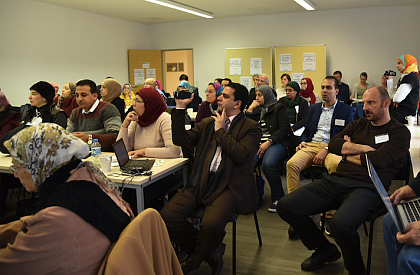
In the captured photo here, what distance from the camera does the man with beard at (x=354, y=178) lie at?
7.36 feet

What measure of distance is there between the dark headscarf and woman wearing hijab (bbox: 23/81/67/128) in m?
1.09

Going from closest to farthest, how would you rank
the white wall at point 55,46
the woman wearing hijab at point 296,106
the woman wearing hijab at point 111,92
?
1. the woman wearing hijab at point 111,92
2. the woman wearing hijab at point 296,106
3. the white wall at point 55,46

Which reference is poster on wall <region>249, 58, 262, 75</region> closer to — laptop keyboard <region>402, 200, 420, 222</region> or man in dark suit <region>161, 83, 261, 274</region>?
man in dark suit <region>161, 83, 261, 274</region>

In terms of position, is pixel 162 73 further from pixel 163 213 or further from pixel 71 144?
pixel 71 144

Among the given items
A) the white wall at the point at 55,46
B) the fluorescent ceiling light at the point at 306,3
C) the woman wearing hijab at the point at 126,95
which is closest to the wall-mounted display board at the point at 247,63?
the fluorescent ceiling light at the point at 306,3

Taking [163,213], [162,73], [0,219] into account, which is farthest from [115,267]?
[162,73]

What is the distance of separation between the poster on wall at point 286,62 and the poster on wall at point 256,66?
1.89ft

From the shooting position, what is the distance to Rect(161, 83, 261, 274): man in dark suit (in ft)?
7.05

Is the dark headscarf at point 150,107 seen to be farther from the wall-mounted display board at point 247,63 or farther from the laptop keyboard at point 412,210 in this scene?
the wall-mounted display board at point 247,63

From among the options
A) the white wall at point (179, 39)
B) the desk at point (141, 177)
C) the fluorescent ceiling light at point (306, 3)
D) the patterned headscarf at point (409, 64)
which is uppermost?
the fluorescent ceiling light at point (306, 3)

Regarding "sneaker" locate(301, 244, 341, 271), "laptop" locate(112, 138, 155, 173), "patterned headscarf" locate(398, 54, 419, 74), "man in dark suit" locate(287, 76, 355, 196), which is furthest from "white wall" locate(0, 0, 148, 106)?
"patterned headscarf" locate(398, 54, 419, 74)

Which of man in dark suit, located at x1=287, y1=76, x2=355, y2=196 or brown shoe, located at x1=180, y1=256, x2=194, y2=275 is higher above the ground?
man in dark suit, located at x1=287, y1=76, x2=355, y2=196

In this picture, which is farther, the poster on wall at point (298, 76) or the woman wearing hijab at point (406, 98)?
the poster on wall at point (298, 76)

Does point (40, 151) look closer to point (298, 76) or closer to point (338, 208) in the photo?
point (338, 208)
